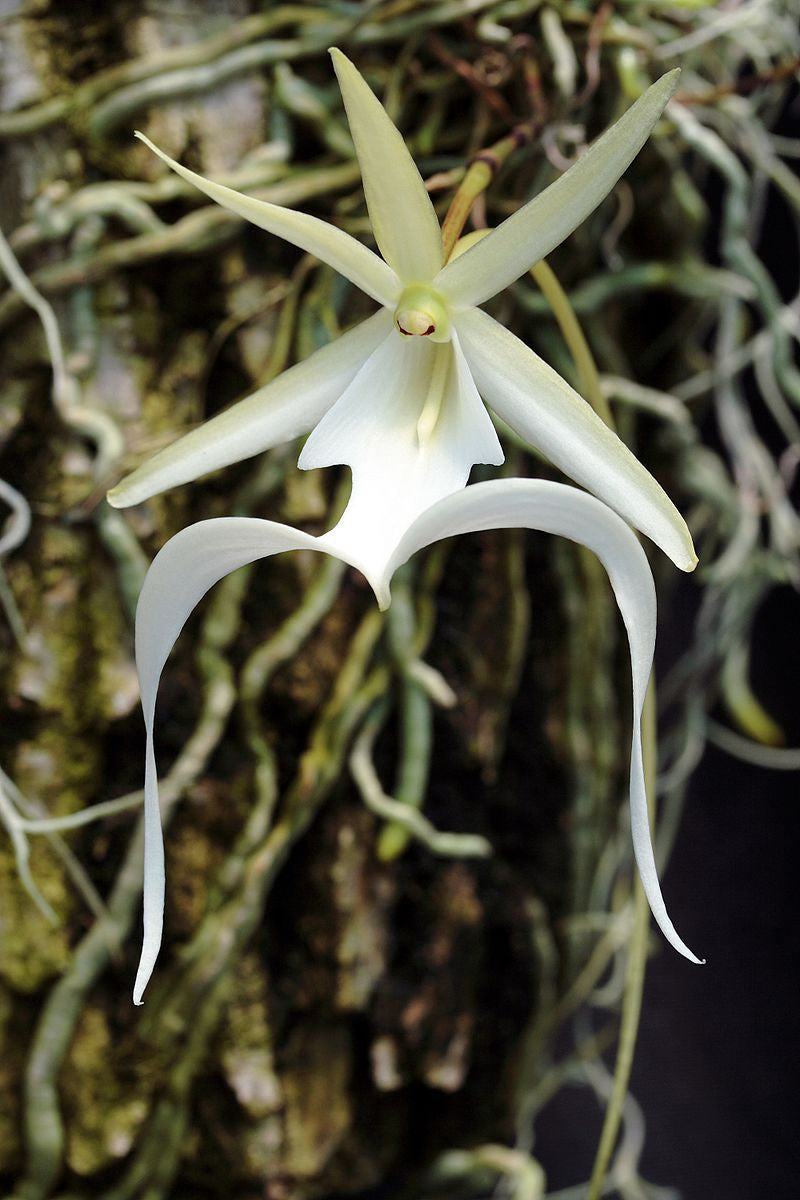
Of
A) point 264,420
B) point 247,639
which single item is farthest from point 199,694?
point 264,420

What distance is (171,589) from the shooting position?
344 millimetres

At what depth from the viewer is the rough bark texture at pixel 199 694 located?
0.62m

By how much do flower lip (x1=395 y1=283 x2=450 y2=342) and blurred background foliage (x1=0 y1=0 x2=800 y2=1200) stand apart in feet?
0.87

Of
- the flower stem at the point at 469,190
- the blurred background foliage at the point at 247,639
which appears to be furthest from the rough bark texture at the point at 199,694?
the flower stem at the point at 469,190

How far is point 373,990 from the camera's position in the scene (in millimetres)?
678

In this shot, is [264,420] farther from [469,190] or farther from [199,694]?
[199,694]

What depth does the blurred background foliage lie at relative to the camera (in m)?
0.62

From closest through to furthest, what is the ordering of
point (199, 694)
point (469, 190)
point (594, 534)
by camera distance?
point (594, 534)
point (469, 190)
point (199, 694)

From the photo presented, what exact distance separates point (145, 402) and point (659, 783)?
52 cm

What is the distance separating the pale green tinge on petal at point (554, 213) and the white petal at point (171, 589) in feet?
0.38

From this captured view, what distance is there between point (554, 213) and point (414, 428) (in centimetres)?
9

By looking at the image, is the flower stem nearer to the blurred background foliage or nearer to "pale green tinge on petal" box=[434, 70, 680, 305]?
"pale green tinge on petal" box=[434, 70, 680, 305]

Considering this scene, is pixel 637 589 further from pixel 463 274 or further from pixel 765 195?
pixel 765 195

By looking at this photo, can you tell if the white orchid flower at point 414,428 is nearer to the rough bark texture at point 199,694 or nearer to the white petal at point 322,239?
the white petal at point 322,239
